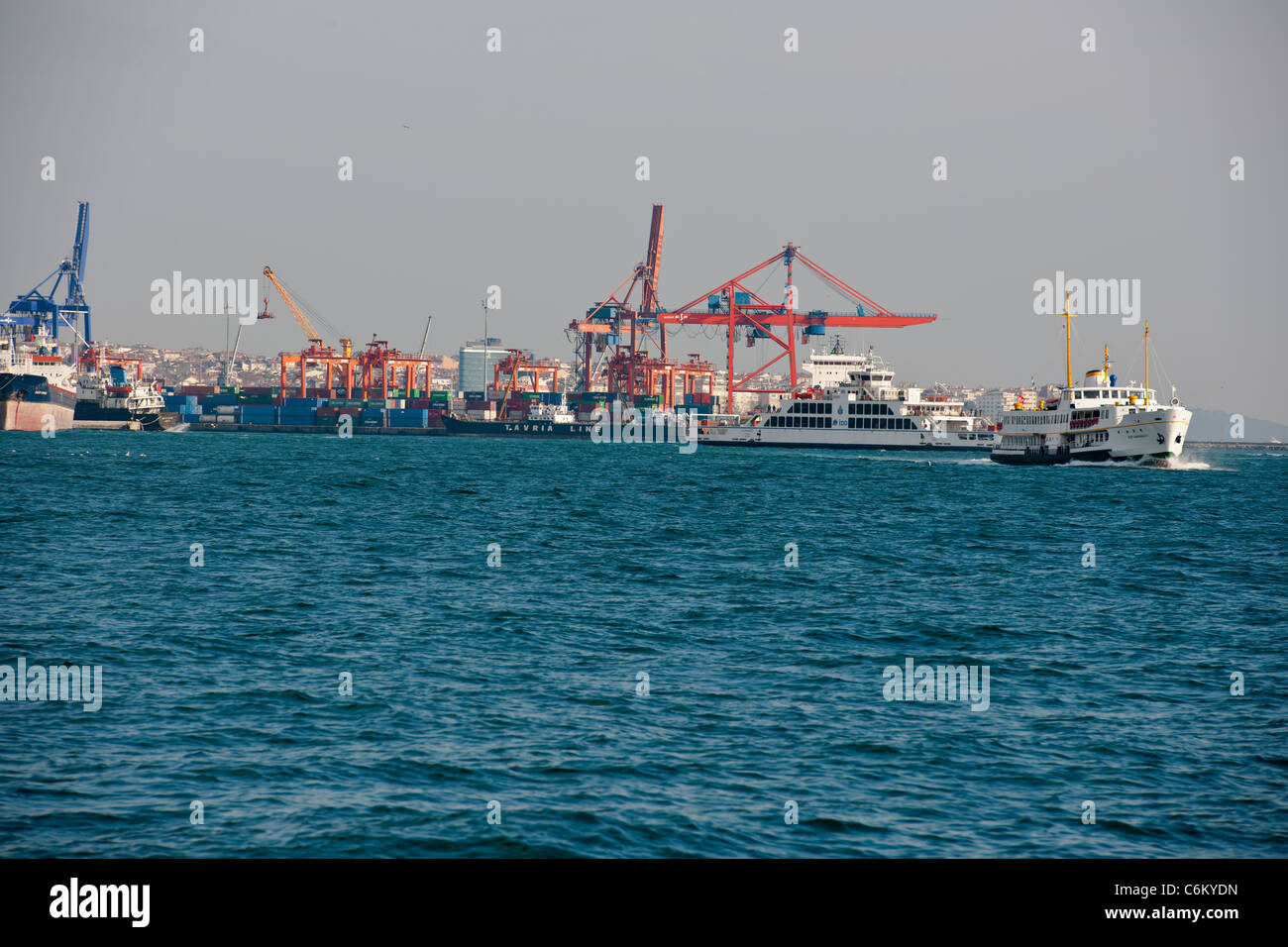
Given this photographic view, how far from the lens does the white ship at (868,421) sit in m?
145

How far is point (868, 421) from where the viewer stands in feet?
488

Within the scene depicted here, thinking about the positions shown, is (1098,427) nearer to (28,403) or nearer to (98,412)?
(28,403)

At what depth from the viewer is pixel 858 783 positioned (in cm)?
1450

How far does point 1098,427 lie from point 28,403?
499 feet

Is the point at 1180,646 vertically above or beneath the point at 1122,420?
beneath

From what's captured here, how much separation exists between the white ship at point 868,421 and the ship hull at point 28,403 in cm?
10568

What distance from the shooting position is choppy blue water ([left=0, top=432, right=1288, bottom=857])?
12.9 meters

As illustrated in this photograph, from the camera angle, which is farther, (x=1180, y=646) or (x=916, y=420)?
(x=916, y=420)

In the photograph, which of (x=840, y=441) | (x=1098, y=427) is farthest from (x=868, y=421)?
(x=1098, y=427)
